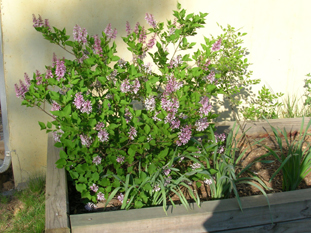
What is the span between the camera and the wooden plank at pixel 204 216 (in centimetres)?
167

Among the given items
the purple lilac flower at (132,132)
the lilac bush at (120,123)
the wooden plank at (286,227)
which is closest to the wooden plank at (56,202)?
the lilac bush at (120,123)

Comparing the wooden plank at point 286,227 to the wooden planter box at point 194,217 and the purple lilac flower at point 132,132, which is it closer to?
the wooden planter box at point 194,217

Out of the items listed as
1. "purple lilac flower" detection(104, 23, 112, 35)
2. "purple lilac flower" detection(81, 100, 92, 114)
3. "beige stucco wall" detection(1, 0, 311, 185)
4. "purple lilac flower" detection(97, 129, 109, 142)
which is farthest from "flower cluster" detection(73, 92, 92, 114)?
"beige stucco wall" detection(1, 0, 311, 185)

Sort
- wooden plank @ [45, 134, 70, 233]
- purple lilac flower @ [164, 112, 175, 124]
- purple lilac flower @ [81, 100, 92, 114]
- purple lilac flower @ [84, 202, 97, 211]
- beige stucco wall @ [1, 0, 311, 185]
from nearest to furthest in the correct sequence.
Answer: wooden plank @ [45, 134, 70, 233] → purple lilac flower @ [81, 100, 92, 114] → purple lilac flower @ [164, 112, 175, 124] → purple lilac flower @ [84, 202, 97, 211] → beige stucco wall @ [1, 0, 311, 185]

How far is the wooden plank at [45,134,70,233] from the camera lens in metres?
1.62

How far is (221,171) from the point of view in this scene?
206 cm

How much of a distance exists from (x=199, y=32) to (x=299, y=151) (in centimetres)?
170

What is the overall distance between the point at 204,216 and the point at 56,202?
2.98 ft

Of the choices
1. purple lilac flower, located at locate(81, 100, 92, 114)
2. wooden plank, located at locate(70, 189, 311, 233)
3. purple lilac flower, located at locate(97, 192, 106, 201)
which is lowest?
wooden plank, located at locate(70, 189, 311, 233)

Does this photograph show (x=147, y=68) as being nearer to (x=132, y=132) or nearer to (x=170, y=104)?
(x=170, y=104)

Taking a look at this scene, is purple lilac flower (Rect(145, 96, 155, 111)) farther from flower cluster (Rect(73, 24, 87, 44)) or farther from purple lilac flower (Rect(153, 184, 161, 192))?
flower cluster (Rect(73, 24, 87, 44))

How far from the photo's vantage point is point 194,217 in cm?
177

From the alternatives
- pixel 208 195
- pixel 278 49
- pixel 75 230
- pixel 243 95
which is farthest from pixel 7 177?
pixel 278 49

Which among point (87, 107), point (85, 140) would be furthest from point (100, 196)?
point (87, 107)
